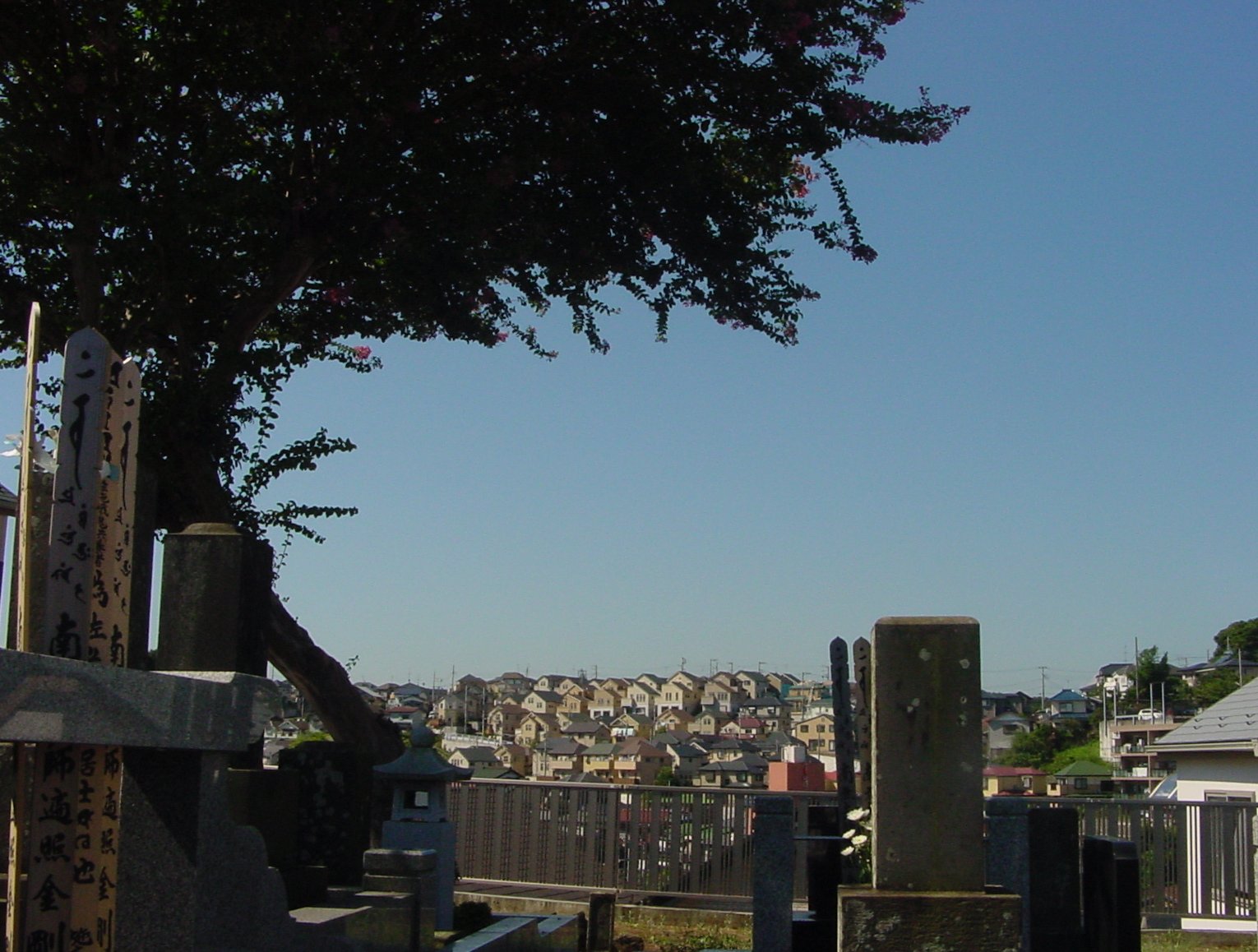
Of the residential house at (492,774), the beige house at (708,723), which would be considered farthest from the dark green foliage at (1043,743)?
the residential house at (492,774)

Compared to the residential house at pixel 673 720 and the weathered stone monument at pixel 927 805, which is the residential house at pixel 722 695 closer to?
the residential house at pixel 673 720

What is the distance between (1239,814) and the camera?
613 inches

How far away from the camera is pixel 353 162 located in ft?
38.6

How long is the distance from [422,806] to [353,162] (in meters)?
5.55

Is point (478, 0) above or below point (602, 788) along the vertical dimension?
above

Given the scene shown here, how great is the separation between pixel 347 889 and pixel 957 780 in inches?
197

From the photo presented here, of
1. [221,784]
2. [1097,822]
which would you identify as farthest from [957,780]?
[1097,822]

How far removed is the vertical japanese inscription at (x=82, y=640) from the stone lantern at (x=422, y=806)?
699cm

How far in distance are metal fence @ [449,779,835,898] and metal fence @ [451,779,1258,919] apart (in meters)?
0.01

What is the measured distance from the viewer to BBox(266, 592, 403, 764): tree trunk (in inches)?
481

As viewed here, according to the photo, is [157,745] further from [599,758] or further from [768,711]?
[768,711]

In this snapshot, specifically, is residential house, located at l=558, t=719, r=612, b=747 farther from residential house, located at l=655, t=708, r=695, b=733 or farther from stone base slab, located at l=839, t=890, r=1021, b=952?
stone base slab, located at l=839, t=890, r=1021, b=952

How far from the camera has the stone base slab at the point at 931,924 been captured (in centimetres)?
552

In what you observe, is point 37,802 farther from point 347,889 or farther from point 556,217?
point 556,217
